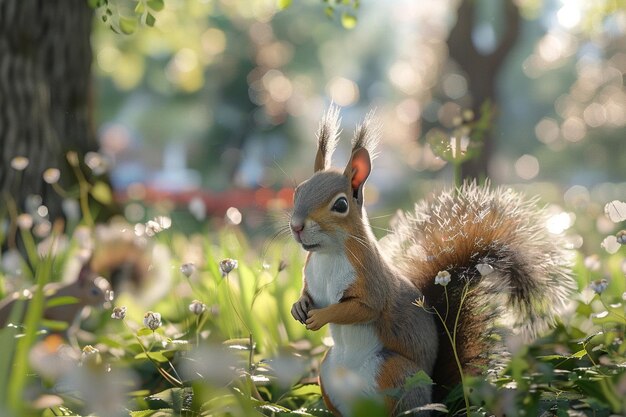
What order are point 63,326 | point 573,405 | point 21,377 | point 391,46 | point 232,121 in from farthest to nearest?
point 391,46 → point 232,121 → point 63,326 → point 573,405 → point 21,377

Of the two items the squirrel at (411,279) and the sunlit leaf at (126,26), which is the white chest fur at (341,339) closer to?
the squirrel at (411,279)

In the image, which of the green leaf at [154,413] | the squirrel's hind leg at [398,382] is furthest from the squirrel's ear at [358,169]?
the green leaf at [154,413]

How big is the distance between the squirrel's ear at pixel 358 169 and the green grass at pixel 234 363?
39 cm

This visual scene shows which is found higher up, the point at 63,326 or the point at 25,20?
the point at 25,20

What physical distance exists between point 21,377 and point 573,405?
1660mm

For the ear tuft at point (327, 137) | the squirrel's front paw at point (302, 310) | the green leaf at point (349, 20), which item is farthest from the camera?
the green leaf at point (349, 20)

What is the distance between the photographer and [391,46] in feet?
125

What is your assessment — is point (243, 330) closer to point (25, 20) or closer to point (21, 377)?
point (21, 377)

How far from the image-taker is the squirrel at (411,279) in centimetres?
252

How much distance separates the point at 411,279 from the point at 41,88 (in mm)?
4012

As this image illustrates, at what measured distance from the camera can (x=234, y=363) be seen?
8.53 ft

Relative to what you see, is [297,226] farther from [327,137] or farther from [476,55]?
[476,55]

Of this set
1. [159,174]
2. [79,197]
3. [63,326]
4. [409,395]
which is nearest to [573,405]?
[409,395]

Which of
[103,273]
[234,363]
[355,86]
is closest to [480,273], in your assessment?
[234,363]
